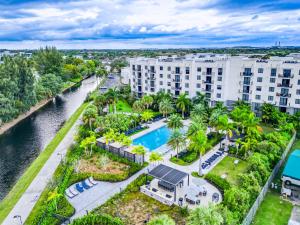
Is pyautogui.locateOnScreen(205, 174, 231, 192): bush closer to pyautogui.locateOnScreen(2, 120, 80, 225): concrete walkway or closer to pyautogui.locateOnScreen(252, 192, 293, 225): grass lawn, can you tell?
pyautogui.locateOnScreen(252, 192, 293, 225): grass lawn

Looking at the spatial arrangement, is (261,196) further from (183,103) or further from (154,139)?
(183,103)

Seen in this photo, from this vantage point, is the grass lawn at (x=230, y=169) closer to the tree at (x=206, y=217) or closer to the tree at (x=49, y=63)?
the tree at (x=206, y=217)

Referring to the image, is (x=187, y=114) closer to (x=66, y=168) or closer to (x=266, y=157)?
(x=266, y=157)

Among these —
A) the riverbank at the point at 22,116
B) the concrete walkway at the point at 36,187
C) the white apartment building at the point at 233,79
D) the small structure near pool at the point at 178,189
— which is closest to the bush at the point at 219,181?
the small structure near pool at the point at 178,189

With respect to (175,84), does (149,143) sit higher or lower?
lower

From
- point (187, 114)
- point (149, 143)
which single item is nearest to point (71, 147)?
point (149, 143)

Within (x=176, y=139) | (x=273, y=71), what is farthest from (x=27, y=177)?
(x=273, y=71)
